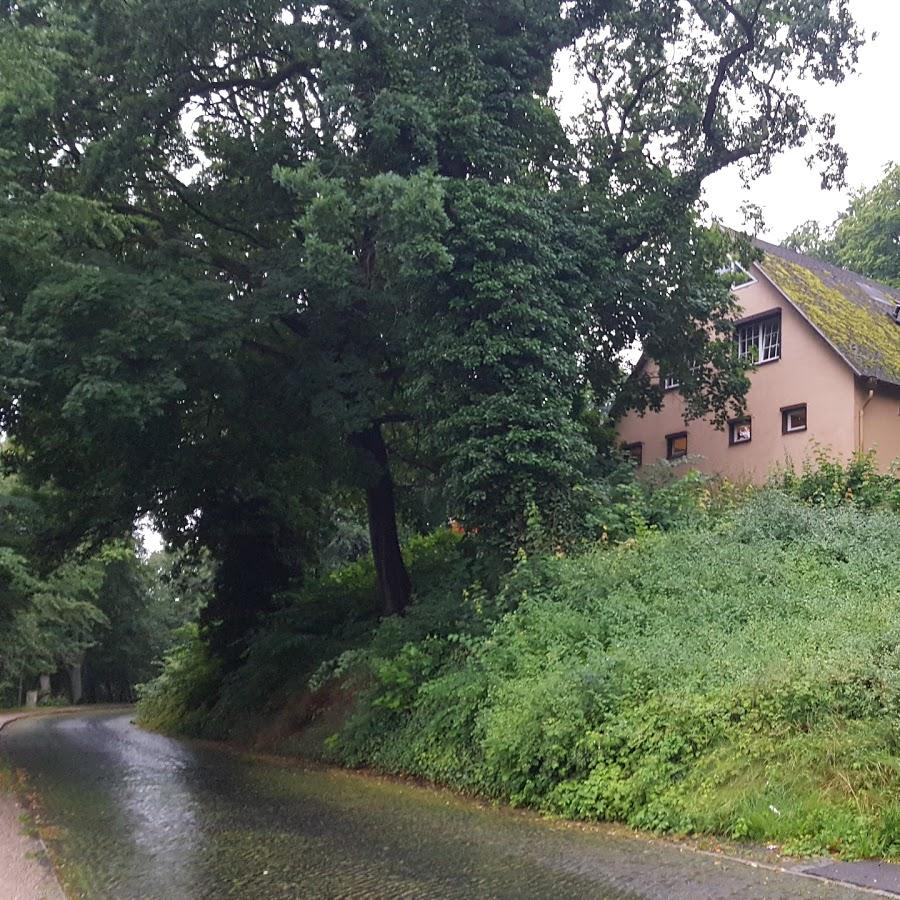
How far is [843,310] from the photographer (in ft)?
97.2

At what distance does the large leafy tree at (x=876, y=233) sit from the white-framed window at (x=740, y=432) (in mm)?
19647

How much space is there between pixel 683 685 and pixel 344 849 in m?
3.59

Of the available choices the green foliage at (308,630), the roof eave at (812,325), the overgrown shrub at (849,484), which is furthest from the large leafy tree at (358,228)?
the roof eave at (812,325)

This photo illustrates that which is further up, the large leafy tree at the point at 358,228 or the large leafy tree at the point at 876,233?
the large leafy tree at the point at 876,233

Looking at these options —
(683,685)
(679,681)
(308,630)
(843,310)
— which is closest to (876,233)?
(843,310)

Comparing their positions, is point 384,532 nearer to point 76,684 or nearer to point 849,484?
point 849,484

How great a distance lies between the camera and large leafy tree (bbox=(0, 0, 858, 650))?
51.9 ft

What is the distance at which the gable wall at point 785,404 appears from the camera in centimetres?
2711

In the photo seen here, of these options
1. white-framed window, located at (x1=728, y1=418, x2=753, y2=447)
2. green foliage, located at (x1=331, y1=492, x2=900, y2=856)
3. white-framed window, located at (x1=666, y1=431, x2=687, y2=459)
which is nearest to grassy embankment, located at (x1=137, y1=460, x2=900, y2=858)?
green foliage, located at (x1=331, y1=492, x2=900, y2=856)

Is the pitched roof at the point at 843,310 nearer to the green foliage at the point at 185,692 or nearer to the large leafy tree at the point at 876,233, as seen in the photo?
the large leafy tree at the point at 876,233

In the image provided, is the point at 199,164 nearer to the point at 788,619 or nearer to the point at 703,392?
the point at 703,392

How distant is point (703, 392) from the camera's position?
2434 centimetres

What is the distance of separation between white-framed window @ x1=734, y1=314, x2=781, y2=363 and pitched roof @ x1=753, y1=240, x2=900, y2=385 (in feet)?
3.92

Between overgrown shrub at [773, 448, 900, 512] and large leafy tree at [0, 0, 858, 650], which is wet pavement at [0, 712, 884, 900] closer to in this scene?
large leafy tree at [0, 0, 858, 650]
